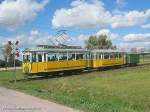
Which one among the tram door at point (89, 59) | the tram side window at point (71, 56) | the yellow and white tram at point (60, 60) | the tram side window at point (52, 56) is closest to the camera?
the yellow and white tram at point (60, 60)

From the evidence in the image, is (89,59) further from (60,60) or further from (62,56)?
(60,60)

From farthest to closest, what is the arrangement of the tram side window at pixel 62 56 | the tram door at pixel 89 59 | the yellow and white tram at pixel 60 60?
the tram door at pixel 89 59, the tram side window at pixel 62 56, the yellow and white tram at pixel 60 60

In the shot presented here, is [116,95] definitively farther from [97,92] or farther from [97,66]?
[97,66]

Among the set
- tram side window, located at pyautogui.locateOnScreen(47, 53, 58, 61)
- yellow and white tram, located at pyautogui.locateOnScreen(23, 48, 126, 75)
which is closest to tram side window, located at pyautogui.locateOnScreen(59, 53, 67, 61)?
yellow and white tram, located at pyautogui.locateOnScreen(23, 48, 126, 75)

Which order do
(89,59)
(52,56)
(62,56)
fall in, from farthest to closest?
(89,59)
(62,56)
(52,56)

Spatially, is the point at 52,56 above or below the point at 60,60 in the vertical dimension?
above

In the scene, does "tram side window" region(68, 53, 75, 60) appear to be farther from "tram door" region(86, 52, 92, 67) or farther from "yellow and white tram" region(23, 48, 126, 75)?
"tram door" region(86, 52, 92, 67)

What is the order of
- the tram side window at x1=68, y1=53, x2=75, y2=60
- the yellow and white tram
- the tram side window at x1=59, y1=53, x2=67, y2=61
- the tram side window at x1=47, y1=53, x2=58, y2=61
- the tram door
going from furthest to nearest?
the tram door → the tram side window at x1=68, y1=53, x2=75, y2=60 → the tram side window at x1=59, y1=53, x2=67, y2=61 → the tram side window at x1=47, y1=53, x2=58, y2=61 → the yellow and white tram

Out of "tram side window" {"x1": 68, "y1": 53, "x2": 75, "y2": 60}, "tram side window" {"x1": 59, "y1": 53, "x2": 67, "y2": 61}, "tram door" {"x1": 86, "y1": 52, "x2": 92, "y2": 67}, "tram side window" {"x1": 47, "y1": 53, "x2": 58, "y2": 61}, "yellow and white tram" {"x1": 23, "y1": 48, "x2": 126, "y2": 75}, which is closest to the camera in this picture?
"yellow and white tram" {"x1": 23, "y1": 48, "x2": 126, "y2": 75}

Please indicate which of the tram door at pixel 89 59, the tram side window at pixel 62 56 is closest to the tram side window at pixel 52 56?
the tram side window at pixel 62 56

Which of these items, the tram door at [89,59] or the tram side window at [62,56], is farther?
the tram door at [89,59]

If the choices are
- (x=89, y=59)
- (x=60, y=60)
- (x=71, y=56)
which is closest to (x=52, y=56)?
(x=60, y=60)

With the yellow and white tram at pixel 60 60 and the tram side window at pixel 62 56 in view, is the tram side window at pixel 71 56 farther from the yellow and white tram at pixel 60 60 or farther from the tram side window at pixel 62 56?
the tram side window at pixel 62 56

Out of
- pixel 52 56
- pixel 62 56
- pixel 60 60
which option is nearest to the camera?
pixel 52 56
